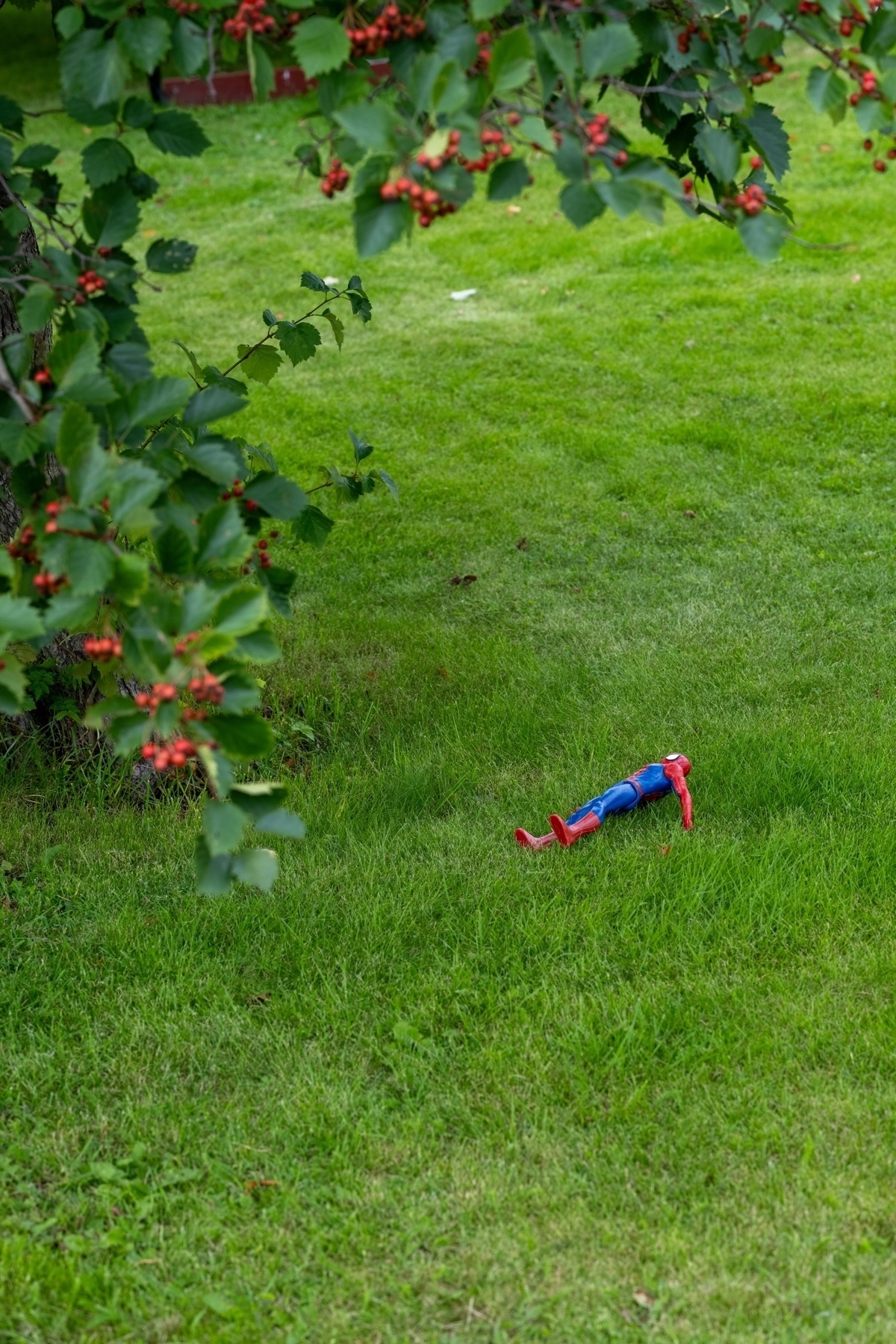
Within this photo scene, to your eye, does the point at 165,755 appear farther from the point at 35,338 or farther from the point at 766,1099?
the point at 35,338

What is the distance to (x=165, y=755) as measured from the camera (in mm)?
2010

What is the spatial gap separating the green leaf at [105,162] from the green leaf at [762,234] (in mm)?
1131

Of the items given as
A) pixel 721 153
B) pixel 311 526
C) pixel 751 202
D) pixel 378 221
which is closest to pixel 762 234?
pixel 751 202

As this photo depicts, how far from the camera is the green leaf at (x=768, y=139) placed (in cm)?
267

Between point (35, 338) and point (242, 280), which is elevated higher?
point (35, 338)

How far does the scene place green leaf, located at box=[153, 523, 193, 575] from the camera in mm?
2182

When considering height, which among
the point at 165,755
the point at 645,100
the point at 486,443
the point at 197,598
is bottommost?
the point at 486,443

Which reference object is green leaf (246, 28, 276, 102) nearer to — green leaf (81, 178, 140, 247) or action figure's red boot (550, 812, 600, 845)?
green leaf (81, 178, 140, 247)

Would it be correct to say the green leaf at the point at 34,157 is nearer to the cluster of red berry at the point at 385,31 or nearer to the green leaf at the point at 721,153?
the cluster of red berry at the point at 385,31

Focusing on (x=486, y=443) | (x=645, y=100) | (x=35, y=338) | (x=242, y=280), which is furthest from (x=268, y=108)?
(x=645, y=100)

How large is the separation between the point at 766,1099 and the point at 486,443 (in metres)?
4.68

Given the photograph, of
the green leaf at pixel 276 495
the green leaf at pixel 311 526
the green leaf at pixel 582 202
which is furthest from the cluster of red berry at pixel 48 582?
the green leaf at pixel 311 526

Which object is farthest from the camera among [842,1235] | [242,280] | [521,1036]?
[242,280]

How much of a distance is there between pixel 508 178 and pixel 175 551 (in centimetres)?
81
